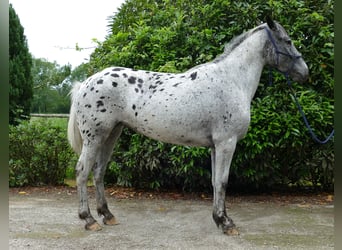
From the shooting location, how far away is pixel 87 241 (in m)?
3.39

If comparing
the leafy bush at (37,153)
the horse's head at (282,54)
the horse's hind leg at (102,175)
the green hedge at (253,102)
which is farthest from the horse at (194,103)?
the leafy bush at (37,153)

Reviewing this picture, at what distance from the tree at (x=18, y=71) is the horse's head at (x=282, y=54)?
215 inches

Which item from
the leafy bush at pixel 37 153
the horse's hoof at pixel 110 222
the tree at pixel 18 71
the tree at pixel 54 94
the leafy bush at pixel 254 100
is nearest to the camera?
the horse's hoof at pixel 110 222

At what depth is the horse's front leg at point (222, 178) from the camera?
3.60 meters

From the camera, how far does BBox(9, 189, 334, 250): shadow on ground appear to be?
10.9ft

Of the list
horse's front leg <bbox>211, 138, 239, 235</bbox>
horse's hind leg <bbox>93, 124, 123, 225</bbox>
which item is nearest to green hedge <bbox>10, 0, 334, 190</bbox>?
horse's hind leg <bbox>93, 124, 123, 225</bbox>

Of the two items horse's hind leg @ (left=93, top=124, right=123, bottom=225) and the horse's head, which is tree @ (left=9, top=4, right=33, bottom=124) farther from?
the horse's head

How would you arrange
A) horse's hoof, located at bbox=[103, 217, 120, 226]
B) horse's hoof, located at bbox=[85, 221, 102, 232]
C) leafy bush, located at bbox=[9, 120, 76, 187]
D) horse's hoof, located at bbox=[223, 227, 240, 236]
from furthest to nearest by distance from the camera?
leafy bush, located at bbox=[9, 120, 76, 187], horse's hoof, located at bbox=[103, 217, 120, 226], horse's hoof, located at bbox=[85, 221, 102, 232], horse's hoof, located at bbox=[223, 227, 240, 236]

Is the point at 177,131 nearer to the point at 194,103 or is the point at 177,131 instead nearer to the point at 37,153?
the point at 194,103

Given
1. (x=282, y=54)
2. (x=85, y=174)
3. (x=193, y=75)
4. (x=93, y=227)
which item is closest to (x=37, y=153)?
(x=85, y=174)

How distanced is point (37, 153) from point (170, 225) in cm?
315

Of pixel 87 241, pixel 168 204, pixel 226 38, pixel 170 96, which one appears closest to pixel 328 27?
pixel 226 38

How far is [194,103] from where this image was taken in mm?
3635

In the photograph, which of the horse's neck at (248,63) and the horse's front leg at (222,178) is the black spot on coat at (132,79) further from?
the horse's front leg at (222,178)
